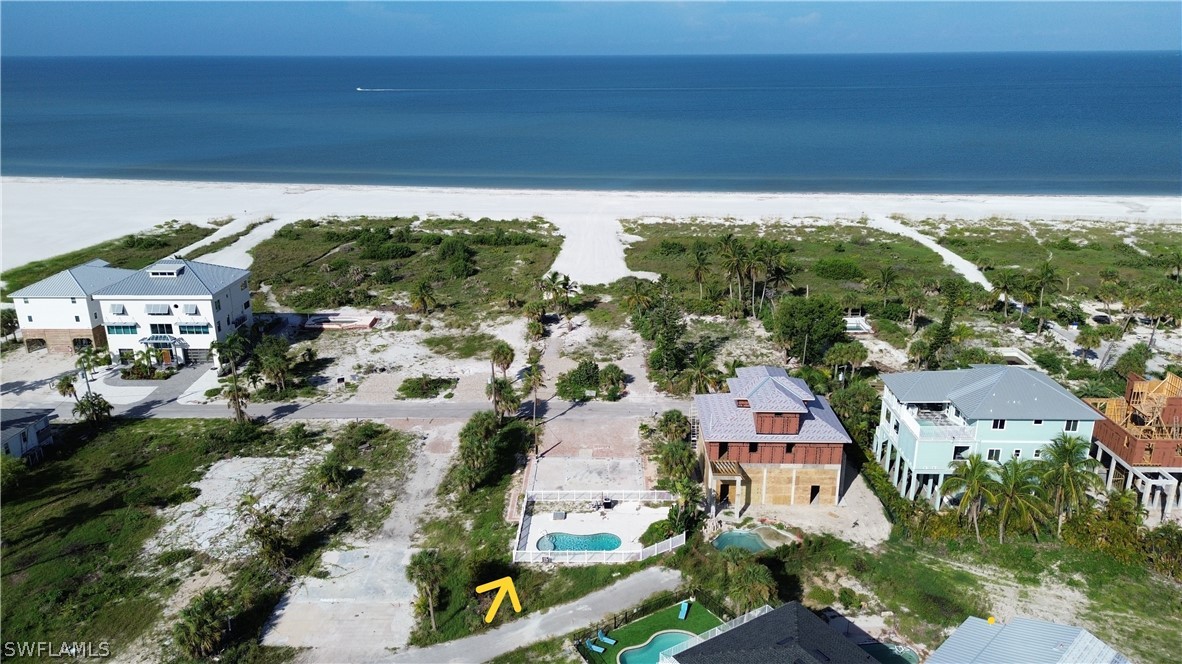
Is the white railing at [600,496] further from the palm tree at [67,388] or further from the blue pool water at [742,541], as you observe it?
the palm tree at [67,388]

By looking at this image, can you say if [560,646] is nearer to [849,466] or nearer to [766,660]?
[766,660]

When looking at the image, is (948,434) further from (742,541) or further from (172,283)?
(172,283)

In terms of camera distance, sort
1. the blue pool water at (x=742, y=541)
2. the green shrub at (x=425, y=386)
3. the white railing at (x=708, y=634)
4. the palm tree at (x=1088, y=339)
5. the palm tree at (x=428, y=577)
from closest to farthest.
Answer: the white railing at (x=708, y=634), the palm tree at (x=428, y=577), the blue pool water at (x=742, y=541), the green shrub at (x=425, y=386), the palm tree at (x=1088, y=339)

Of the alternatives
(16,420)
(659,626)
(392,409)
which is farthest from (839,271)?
(16,420)

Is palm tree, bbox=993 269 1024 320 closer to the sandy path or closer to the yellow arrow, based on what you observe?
the yellow arrow

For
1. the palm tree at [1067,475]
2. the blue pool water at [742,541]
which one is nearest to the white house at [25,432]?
the blue pool water at [742,541]

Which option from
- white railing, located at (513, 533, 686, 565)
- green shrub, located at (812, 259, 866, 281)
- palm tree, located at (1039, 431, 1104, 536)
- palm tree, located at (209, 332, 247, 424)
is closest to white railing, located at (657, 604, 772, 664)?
white railing, located at (513, 533, 686, 565)
